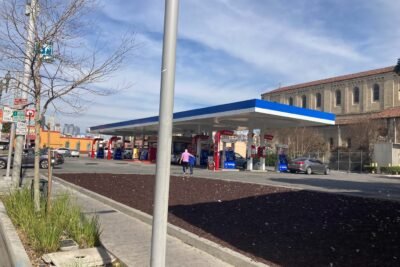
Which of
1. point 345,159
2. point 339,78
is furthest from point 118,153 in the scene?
point 339,78

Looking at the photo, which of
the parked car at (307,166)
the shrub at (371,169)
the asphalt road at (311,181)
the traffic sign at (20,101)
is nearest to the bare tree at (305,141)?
the shrub at (371,169)

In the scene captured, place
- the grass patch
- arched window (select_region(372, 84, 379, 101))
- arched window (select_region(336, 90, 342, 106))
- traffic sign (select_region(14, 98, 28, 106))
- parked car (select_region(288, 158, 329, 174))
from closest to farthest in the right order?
the grass patch → traffic sign (select_region(14, 98, 28, 106)) → parked car (select_region(288, 158, 329, 174)) → arched window (select_region(372, 84, 379, 101)) → arched window (select_region(336, 90, 342, 106))

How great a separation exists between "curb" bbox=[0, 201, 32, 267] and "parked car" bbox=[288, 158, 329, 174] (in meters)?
31.1

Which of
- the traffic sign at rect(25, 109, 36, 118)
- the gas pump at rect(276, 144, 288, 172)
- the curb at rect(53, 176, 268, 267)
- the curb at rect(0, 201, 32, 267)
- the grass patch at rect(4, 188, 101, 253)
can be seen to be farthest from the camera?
the gas pump at rect(276, 144, 288, 172)

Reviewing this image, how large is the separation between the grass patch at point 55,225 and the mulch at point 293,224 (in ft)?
6.31

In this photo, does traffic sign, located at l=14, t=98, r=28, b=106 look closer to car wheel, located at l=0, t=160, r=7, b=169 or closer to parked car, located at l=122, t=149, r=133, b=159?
car wheel, located at l=0, t=160, r=7, b=169

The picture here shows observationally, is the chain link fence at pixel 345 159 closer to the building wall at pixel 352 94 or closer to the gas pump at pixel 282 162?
the building wall at pixel 352 94

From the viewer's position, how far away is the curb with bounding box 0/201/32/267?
674 cm

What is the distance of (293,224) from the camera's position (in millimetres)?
8719

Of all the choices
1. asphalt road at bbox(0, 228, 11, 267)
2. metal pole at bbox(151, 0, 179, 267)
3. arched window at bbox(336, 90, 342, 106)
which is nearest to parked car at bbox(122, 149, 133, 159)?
arched window at bbox(336, 90, 342, 106)

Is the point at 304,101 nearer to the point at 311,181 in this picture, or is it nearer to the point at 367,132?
the point at 367,132

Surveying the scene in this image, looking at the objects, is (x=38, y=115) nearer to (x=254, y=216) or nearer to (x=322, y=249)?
(x=254, y=216)

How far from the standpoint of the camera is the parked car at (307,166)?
3838 centimetres

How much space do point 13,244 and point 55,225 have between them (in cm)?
72
